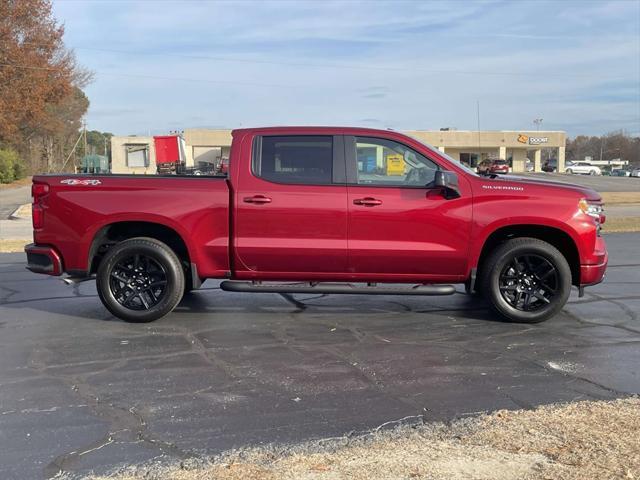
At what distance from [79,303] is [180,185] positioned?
244cm

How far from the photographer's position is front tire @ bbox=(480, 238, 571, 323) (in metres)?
6.34

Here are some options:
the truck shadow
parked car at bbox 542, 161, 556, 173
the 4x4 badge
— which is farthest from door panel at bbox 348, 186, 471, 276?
parked car at bbox 542, 161, 556, 173

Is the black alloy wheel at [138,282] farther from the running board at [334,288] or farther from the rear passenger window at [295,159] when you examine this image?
the rear passenger window at [295,159]

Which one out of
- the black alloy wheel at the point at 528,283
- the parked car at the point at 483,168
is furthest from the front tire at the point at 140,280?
the parked car at the point at 483,168

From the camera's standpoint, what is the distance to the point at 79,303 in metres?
7.70

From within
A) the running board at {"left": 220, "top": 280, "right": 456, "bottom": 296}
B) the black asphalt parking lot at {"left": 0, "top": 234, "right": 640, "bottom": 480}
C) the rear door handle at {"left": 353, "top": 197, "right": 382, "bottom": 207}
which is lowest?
the black asphalt parking lot at {"left": 0, "top": 234, "right": 640, "bottom": 480}

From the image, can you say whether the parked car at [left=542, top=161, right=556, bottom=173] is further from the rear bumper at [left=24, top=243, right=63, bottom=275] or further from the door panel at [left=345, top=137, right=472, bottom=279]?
the rear bumper at [left=24, top=243, right=63, bottom=275]

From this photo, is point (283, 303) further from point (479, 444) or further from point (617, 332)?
point (479, 444)

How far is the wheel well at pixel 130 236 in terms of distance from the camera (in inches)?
259

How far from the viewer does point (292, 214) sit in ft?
20.6

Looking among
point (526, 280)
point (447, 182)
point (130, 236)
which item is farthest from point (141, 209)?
point (526, 280)

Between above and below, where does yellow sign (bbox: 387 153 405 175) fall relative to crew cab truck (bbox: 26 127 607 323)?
above

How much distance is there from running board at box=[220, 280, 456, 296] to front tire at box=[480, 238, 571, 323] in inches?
19.2

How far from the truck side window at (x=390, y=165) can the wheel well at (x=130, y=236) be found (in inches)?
82.3
